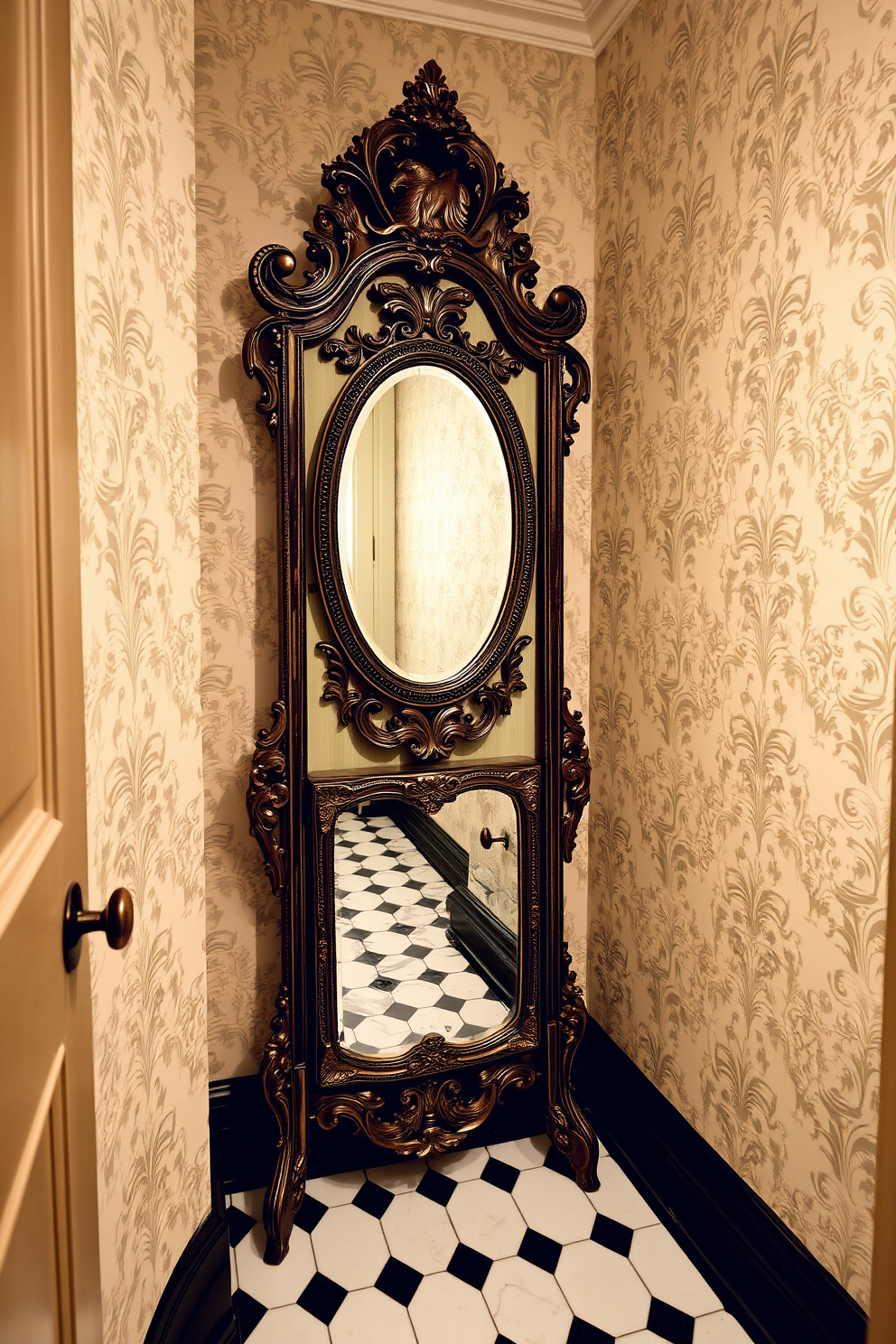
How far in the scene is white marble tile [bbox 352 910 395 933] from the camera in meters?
1.75

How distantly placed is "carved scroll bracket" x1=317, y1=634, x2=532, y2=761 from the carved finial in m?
1.14

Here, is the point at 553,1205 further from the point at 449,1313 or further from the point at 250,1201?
the point at 250,1201

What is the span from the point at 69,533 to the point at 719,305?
4.62 feet

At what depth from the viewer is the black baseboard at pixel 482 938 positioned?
1.86 m

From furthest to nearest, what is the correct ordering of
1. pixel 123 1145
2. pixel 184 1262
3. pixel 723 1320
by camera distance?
pixel 723 1320, pixel 184 1262, pixel 123 1145

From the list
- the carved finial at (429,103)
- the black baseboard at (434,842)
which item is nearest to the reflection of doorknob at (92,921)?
the black baseboard at (434,842)

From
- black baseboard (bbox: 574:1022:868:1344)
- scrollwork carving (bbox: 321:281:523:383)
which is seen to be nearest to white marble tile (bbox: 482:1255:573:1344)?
black baseboard (bbox: 574:1022:868:1344)

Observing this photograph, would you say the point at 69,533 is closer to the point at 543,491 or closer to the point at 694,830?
the point at 543,491

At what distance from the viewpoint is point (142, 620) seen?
Result: 117cm

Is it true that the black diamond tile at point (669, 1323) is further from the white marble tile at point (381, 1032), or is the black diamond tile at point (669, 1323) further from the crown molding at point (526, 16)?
the crown molding at point (526, 16)

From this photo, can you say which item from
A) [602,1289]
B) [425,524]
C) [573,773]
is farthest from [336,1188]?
[425,524]

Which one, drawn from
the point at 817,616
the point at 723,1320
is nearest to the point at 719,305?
the point at 817,616

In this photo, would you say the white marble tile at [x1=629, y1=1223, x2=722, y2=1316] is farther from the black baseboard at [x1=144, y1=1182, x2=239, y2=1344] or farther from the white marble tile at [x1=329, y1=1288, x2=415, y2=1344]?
the black baseboard at [x1=144, y1=1182, x2=239, y2=1344]

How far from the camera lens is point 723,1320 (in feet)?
4.84
